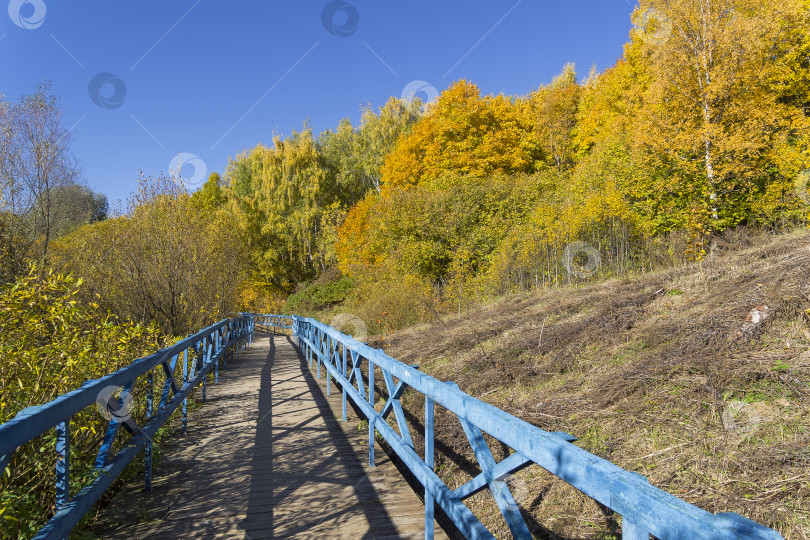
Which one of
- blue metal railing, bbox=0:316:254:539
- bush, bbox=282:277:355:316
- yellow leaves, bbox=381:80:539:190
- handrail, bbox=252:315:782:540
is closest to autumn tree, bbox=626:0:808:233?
yellow leaves, bbox=381:80:539:190

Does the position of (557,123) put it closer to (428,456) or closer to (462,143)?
(462,143)

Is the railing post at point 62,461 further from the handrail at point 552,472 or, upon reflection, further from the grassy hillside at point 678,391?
the grassy hillside at point 678,391

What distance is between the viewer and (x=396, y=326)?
15.1m

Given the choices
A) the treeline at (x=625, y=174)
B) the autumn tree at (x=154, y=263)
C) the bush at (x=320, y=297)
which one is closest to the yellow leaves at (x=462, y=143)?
the treeline at (x=625, y=174)

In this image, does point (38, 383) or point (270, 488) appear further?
point (270, 488)

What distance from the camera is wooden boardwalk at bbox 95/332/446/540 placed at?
335 centimetres

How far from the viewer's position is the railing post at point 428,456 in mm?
3008

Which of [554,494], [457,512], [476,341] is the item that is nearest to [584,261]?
[476,341]

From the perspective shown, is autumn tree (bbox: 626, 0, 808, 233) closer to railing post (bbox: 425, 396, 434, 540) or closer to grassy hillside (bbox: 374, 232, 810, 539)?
grassy hillside (bbox: 374, 232, 810, 539)

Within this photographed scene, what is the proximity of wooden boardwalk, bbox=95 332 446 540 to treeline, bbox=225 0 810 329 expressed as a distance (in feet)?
28.4

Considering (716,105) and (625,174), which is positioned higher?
(716,105)

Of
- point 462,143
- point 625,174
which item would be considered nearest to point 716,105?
point 625,174

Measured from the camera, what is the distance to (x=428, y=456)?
3078 mm

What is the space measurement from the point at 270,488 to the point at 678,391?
3.52m
